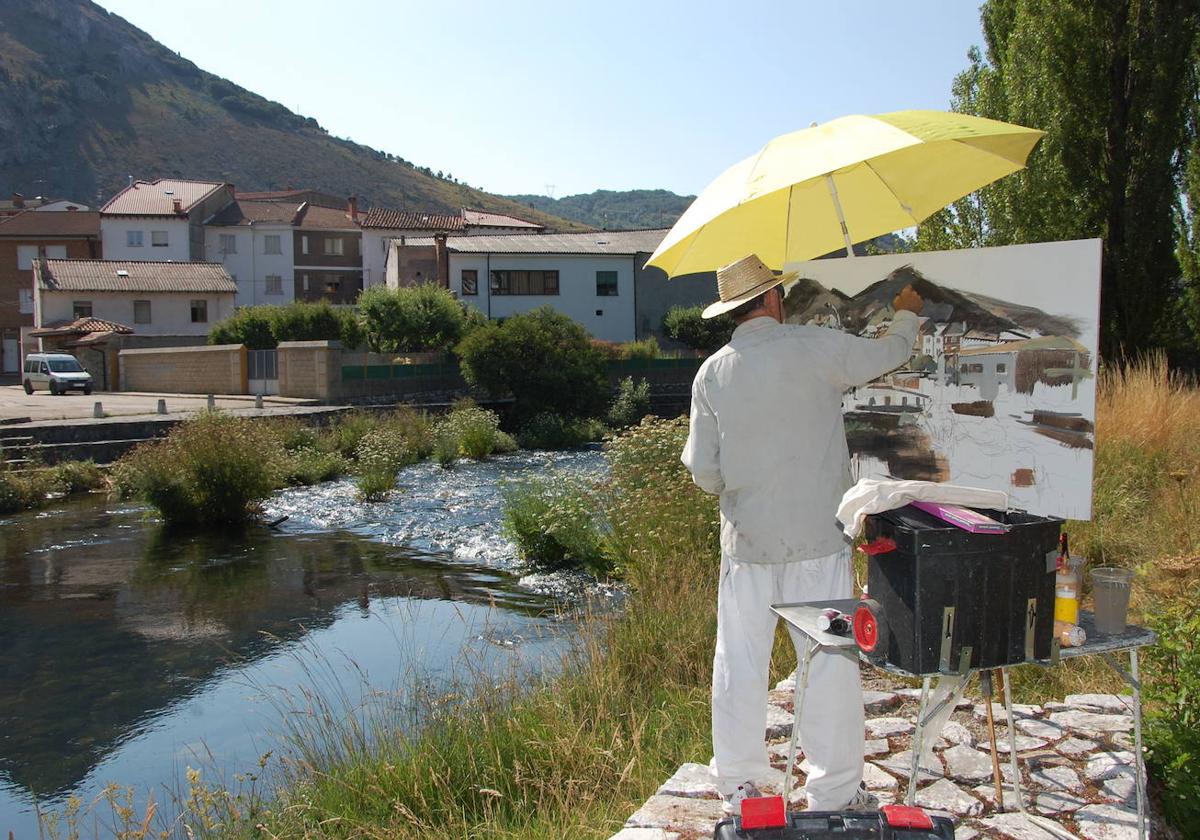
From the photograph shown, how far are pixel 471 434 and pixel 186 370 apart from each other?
47.0 ft

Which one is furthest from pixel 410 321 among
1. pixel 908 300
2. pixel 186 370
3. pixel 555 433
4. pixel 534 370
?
pixel 908 300

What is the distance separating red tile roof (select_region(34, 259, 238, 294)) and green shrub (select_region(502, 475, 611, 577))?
125 feet

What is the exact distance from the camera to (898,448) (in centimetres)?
436

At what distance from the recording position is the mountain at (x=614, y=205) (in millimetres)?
153250

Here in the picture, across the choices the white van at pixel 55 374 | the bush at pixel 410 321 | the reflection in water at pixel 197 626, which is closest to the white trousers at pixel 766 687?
the reflection in water at pixel 197 626

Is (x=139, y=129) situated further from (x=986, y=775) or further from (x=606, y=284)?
(x=986, y=775)

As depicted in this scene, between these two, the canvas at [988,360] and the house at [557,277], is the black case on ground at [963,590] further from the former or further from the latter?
the house at [557,277]

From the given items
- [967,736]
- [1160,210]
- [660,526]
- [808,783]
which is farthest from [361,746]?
[1160,210]

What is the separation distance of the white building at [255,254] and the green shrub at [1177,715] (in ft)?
181

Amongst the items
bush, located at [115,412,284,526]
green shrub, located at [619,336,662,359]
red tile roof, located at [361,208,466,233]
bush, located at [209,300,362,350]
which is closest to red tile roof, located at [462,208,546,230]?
red tile roof, located at [361,208,466,233]

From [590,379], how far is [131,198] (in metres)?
37.6

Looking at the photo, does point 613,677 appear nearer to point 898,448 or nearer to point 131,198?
point 898,448

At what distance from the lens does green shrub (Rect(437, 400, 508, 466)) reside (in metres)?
23.8

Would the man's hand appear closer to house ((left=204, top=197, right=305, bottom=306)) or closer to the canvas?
the canvas
